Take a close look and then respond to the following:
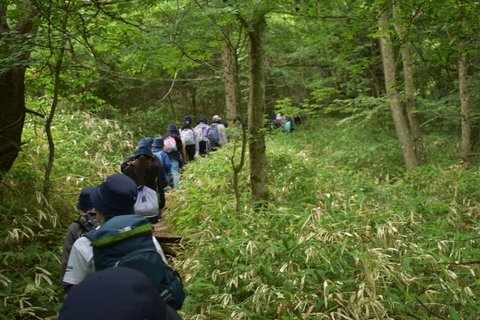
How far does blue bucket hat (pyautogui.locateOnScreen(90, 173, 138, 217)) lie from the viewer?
2646 mm

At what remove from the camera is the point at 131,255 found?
2.00 meters

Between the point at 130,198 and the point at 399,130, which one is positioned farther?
the point at 399,130

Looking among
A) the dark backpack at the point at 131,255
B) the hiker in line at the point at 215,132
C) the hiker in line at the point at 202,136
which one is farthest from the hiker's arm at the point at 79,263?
the hiker in line at the point at 215,132

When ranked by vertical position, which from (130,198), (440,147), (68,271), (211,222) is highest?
(130,198)

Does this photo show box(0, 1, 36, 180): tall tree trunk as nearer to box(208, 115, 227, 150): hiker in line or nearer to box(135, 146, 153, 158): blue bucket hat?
box(135, 146, 153, 158): blue bucket hat

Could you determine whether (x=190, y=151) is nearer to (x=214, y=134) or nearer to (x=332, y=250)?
(x=214, y=134)

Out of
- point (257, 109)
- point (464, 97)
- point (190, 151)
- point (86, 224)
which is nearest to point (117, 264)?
point (86, 224)

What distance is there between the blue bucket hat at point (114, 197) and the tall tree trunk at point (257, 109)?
2.87 meters

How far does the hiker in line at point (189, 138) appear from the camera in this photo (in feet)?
35.4

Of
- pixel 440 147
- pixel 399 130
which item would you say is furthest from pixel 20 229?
pixel 440 147

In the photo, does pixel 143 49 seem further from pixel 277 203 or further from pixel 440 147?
pixel 440 147

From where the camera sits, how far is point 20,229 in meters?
5.09

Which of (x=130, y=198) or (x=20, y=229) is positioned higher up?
(x=130, y=198)

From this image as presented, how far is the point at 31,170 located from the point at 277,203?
14.6 feet
